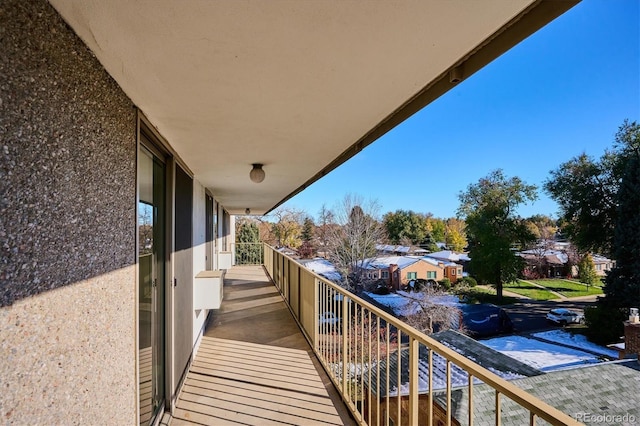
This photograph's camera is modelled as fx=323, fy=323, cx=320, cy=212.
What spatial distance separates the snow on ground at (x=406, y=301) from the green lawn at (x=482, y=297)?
949 mm

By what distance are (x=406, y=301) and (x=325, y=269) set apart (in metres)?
5.50

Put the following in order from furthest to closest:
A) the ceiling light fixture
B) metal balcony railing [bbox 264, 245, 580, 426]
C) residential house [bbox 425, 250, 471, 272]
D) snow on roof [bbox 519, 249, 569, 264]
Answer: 1. residential house [bbox 425, 250, 471, 272]
2. snow on roof [bbox 519, 249, 569, 264]
3. the ceiling light fixture
4. metal balcony railing [bbox 264, 245, 580, 426]

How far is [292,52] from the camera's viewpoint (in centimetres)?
116

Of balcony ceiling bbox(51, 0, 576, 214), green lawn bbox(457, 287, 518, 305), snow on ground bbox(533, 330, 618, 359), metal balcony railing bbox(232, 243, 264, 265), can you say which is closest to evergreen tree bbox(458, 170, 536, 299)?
green lawn bbox(457, 287, 518, 305)

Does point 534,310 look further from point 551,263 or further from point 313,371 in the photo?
point 313,371

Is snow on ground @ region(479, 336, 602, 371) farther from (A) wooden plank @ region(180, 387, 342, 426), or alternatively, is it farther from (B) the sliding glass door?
(B) the sliding glass door

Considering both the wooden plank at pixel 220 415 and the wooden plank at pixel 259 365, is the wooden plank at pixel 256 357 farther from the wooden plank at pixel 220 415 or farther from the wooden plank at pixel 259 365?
the wooden plank at pixel 220 415

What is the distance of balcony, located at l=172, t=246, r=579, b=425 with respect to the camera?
4.89 ft

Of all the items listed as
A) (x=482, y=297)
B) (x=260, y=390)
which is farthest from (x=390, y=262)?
(x=260, y=390)

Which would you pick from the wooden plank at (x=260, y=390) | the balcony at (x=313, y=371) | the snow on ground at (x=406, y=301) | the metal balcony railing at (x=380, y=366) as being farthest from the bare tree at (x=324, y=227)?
the wooden plank at (x=260, y=390)

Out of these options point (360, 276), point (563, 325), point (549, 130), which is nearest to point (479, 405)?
point (360, 276)

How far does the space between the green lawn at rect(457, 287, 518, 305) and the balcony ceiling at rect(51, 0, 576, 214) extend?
22782 mm

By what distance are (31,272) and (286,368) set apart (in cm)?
282

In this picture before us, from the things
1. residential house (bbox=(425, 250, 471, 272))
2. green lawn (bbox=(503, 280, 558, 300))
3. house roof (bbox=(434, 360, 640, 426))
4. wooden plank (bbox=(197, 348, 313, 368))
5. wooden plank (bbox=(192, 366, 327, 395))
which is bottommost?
green lawn (bbox=(503, 280, 558, 300))
